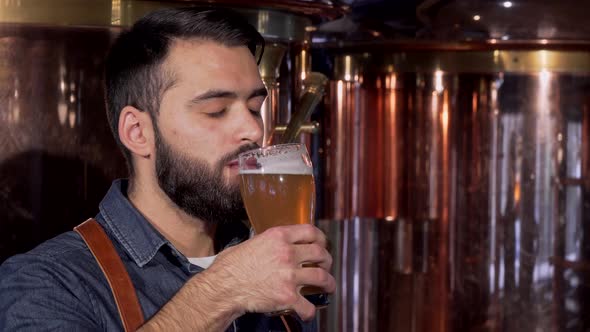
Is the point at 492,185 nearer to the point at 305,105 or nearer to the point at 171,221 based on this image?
the point at 305,105

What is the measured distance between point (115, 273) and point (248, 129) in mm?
299

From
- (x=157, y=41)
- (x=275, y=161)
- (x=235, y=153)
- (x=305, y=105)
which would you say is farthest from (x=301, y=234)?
(x=305, y=105)

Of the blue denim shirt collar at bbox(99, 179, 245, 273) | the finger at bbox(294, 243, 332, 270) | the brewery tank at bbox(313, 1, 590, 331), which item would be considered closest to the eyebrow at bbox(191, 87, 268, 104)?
the blue denim shirt collar at bbox(99, 179, 245, 273)

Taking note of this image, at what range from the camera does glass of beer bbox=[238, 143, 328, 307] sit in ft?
4.89

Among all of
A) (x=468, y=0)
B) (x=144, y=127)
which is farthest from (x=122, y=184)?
(x=468, y=0)

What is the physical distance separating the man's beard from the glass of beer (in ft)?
0.34

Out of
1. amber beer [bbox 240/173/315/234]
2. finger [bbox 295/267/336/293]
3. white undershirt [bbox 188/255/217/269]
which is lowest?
white undershirt [bbox 188/255/217/269]

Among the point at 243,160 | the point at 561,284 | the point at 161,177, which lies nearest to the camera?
the point at 243,160

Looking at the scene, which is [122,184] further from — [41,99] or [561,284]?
[561,284]

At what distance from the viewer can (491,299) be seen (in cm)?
293

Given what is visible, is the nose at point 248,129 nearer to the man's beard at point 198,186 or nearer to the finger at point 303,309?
the man's beard at point 198,186

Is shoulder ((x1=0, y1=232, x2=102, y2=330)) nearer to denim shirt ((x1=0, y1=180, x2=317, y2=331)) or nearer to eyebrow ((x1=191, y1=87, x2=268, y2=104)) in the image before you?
denim shirt ((x1=0, y1=180, x2=317, y2=331))

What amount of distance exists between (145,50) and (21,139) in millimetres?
434

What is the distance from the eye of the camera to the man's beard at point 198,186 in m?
1.63
